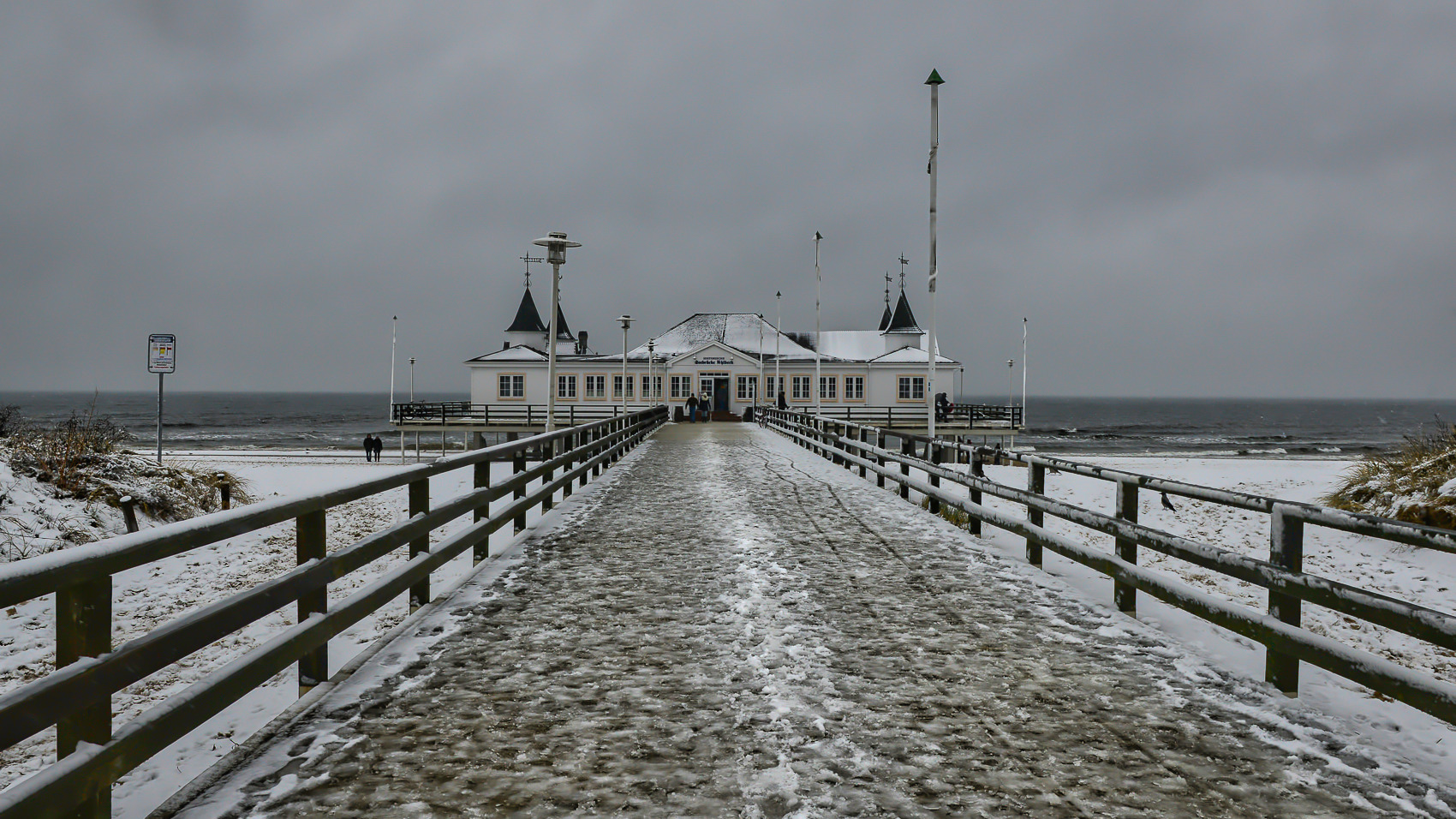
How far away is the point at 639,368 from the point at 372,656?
54250 millimetres

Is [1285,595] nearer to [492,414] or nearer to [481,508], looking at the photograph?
[481,508]

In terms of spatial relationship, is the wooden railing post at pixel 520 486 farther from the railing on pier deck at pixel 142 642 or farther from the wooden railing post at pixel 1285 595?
the wooden railing post at pixel 1285 595

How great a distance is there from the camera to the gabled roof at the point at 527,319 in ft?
244

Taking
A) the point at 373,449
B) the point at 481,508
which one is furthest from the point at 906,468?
the point at 373,449

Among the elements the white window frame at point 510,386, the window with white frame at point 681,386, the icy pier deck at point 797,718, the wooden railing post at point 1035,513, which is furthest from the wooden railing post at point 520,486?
the white window frame at point 510,386

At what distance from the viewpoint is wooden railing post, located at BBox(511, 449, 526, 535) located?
377 inches

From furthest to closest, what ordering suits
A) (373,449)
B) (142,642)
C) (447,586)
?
(373,449) → (447,586) → (142,642)

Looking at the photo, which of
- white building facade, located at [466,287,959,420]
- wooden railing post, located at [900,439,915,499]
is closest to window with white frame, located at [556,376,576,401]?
white building facade, located at [466,287,959,420]

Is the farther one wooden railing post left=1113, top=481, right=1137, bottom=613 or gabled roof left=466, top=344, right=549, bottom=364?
gabled roof left=466, top=344, right=549, bottom=364

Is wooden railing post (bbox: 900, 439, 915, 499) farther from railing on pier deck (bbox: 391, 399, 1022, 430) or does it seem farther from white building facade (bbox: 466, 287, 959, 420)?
white building facade (bbox: 466, 287, 959, 420)

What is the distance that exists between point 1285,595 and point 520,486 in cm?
707

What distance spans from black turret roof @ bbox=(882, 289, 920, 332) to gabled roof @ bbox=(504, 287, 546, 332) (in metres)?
28.6

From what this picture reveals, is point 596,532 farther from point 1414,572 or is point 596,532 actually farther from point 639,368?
point 639,368

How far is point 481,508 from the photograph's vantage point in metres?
7.84
